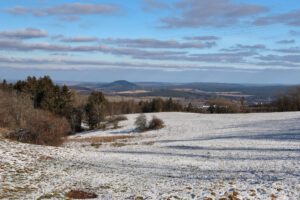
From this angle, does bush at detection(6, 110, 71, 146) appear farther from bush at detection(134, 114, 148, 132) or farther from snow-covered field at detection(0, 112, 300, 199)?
bush at detection(134, 114, 148, 132)

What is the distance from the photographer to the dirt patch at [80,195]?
17448 mm

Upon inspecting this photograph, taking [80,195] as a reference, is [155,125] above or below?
below

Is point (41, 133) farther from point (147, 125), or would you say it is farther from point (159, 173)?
point (147, 125)

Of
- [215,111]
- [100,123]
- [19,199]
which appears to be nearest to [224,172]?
[19,199]

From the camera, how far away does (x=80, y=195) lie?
17.8m

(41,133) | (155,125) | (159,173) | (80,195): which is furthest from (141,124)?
(80,195)

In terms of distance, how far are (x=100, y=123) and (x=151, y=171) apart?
58.5 metres

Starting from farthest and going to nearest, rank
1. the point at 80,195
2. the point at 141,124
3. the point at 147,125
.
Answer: the point at 147,125, the point at 141,124, the point at 80,195

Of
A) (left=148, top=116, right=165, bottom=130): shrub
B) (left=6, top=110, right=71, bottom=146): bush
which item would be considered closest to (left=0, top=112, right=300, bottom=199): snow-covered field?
(left=6, top=110, right=71, bottom=146): bush

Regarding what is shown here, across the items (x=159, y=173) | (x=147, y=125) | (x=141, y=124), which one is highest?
(x=159, y=173)

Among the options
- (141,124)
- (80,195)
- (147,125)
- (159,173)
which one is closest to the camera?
(80,195)

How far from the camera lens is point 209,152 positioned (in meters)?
34.2

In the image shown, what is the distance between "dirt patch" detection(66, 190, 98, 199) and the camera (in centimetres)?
1745

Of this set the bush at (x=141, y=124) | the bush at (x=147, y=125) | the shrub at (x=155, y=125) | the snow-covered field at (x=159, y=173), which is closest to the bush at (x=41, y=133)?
the snow-covered field at (x=159, y=173)
